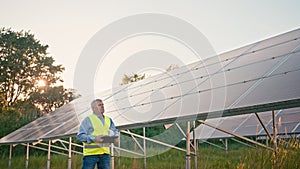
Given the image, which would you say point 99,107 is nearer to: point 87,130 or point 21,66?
point 87,130

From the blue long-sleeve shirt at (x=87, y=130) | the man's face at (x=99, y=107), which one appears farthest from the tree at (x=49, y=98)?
the man's face at (x=99, y=107)

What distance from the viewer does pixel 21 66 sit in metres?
32.2

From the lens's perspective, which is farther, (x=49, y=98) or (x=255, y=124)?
(x=49, y=98)

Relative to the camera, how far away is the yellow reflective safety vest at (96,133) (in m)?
6.73

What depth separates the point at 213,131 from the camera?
51.8 ft

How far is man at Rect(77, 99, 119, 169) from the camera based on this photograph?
6680 mm

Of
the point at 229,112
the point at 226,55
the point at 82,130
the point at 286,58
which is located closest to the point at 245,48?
the point at 226,55

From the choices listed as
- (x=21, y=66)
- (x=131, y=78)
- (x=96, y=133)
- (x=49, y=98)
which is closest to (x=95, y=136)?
(x=96, y=133)

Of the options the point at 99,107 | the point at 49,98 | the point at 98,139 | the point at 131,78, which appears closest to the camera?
the point at 98,139

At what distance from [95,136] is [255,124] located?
7.85m

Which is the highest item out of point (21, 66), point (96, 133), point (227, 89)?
point (21, 66)

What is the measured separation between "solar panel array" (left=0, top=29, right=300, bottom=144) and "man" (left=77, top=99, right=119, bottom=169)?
0.86 metres

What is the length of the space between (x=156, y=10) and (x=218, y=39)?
105 inches

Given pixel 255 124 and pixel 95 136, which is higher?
pixel 255 124
